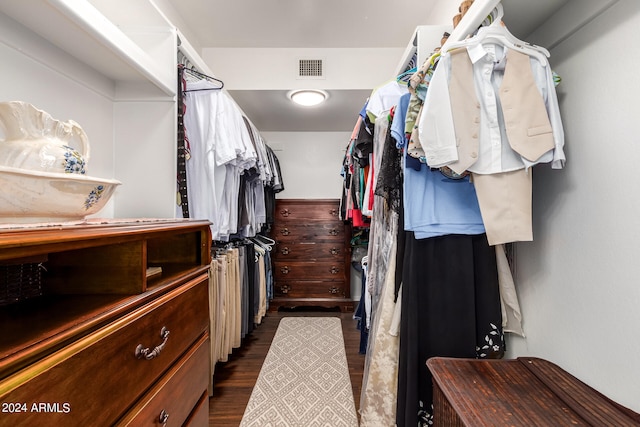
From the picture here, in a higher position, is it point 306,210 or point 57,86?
→ point 57,86

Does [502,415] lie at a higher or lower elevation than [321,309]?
higher

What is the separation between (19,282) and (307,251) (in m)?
2.65

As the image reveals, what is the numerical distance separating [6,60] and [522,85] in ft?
5.28

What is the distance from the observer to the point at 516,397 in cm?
82

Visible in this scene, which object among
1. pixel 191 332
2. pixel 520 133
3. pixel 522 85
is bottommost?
pixel 191 332

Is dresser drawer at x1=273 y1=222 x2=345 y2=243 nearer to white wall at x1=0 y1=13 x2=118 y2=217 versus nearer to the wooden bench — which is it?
white wall at x1=0 y1=13 x2=118 y2=217

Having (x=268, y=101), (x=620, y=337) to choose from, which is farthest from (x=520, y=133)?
(x=268, y=101)

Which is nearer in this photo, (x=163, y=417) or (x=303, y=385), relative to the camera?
(x=163, y=417)

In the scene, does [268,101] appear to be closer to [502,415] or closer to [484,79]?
[484,79]

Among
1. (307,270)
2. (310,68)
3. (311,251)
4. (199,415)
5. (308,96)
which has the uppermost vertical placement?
(310,68)

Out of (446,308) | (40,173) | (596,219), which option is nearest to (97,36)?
(40,173)

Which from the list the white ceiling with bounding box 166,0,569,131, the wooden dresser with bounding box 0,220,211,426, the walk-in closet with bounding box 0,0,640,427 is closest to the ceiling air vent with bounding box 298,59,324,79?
the white ceiling with bounding box 166,0,569,131

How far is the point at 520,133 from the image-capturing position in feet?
2.84

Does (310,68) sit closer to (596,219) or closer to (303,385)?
(596,219)
